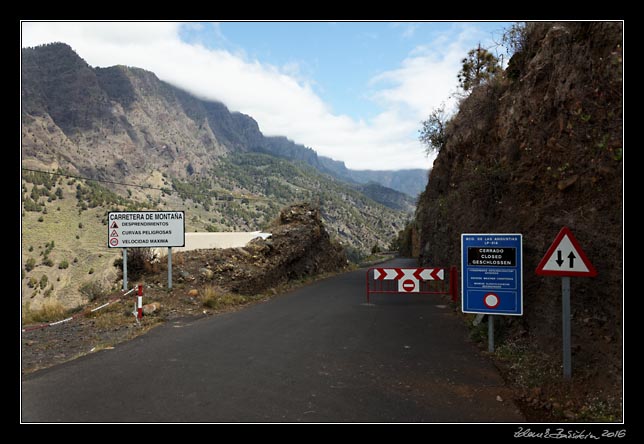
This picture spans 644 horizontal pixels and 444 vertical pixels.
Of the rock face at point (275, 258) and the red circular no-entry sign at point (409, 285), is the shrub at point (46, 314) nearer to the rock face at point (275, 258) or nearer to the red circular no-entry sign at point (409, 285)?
the rock face at point (275, 258)

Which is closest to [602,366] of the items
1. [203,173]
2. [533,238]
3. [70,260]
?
[533,238]

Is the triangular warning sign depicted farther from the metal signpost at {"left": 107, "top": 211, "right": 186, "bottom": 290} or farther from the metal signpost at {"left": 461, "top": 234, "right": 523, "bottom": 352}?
the metal signpost at {"left": 107, "top": 211, "right": 186, "bottom": 290}

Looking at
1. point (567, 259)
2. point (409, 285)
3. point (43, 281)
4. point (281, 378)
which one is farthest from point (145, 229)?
point (43, 281)

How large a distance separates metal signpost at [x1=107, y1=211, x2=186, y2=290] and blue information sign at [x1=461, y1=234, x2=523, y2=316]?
8.79m

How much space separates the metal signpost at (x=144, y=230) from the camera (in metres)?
12.6

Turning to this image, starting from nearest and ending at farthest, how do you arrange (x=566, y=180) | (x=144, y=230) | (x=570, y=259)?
(x=570, y=259)
(x=566, y=180)
(x=144, y=230)

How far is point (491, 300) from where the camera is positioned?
694 cm

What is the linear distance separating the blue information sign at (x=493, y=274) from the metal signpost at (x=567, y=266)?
1.34 m

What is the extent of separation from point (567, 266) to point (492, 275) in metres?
1.85

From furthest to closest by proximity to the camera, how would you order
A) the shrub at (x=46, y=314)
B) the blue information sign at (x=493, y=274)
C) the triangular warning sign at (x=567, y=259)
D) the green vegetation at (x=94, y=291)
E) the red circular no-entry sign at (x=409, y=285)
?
1. the green vegetation at (x=94, y=291)
2. the red circular no-entry sign at (x=409, y=285)
3. the shrub at (x=46, y=314)
4. the blue information sign at (x=493, y=274)
5. the triangular warning sign at (x=567, y=259)

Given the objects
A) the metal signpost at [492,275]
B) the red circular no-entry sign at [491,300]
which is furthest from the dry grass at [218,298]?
the red circular no-entry sign at [491,300]

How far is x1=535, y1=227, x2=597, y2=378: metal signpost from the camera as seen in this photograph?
5.10m

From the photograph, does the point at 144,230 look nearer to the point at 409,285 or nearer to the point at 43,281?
the point at 409,285

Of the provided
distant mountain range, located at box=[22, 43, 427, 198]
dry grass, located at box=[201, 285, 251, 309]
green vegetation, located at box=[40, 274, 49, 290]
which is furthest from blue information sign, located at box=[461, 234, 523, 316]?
distant mountain range, located at box=[22, 43, 427, 198]
